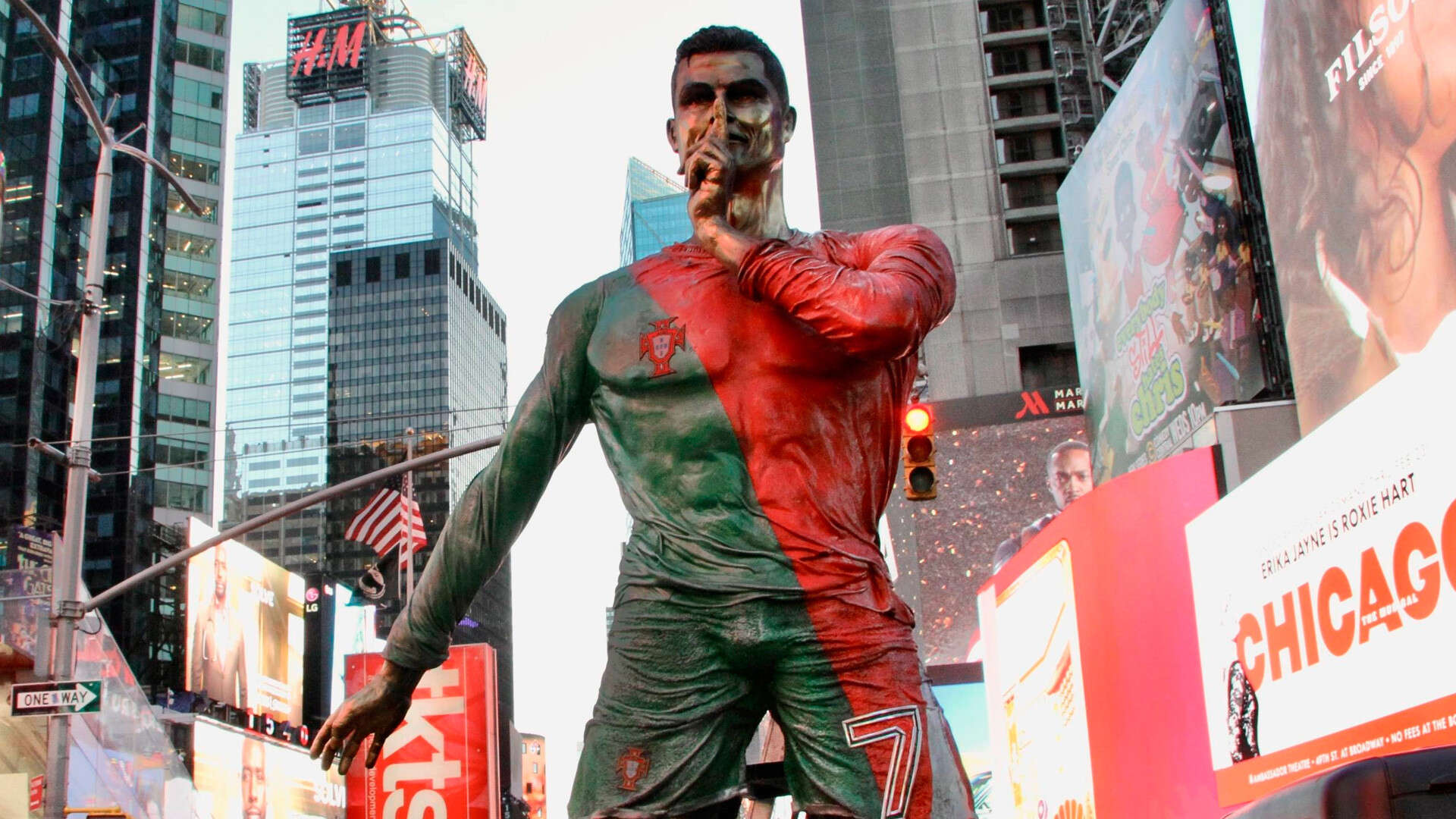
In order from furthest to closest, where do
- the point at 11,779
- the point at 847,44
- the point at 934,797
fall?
the point at 847,44, the point at 11,779, the point at 934,797

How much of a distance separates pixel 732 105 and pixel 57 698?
11.9 metres

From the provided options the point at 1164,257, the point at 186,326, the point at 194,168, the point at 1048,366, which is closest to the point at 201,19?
the point at 194,168

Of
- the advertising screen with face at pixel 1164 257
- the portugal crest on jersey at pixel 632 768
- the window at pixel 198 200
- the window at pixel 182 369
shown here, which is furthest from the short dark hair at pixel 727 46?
the window at pixel 182 369

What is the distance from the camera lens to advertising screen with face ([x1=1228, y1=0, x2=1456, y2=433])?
17078mm

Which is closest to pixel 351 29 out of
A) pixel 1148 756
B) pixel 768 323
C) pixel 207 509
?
pixel 207 509

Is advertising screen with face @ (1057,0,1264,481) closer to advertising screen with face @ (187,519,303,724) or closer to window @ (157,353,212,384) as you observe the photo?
advertising screen with face @ (187,519,303,724)

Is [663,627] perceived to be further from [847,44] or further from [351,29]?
[351,29]

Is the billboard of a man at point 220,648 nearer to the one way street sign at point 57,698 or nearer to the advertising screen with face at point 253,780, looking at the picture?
the advertising screen with face at point 253,780

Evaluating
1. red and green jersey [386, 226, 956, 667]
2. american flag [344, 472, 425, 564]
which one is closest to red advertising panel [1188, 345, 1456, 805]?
red and green jersey [386, 226, 956, 667]

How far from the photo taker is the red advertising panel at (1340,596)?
12.2 meters

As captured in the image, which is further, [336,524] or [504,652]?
[504,652]

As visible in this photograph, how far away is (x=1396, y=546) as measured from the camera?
12891 millimetres

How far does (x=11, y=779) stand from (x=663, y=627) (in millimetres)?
27080

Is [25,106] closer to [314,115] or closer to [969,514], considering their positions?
[969,514]
